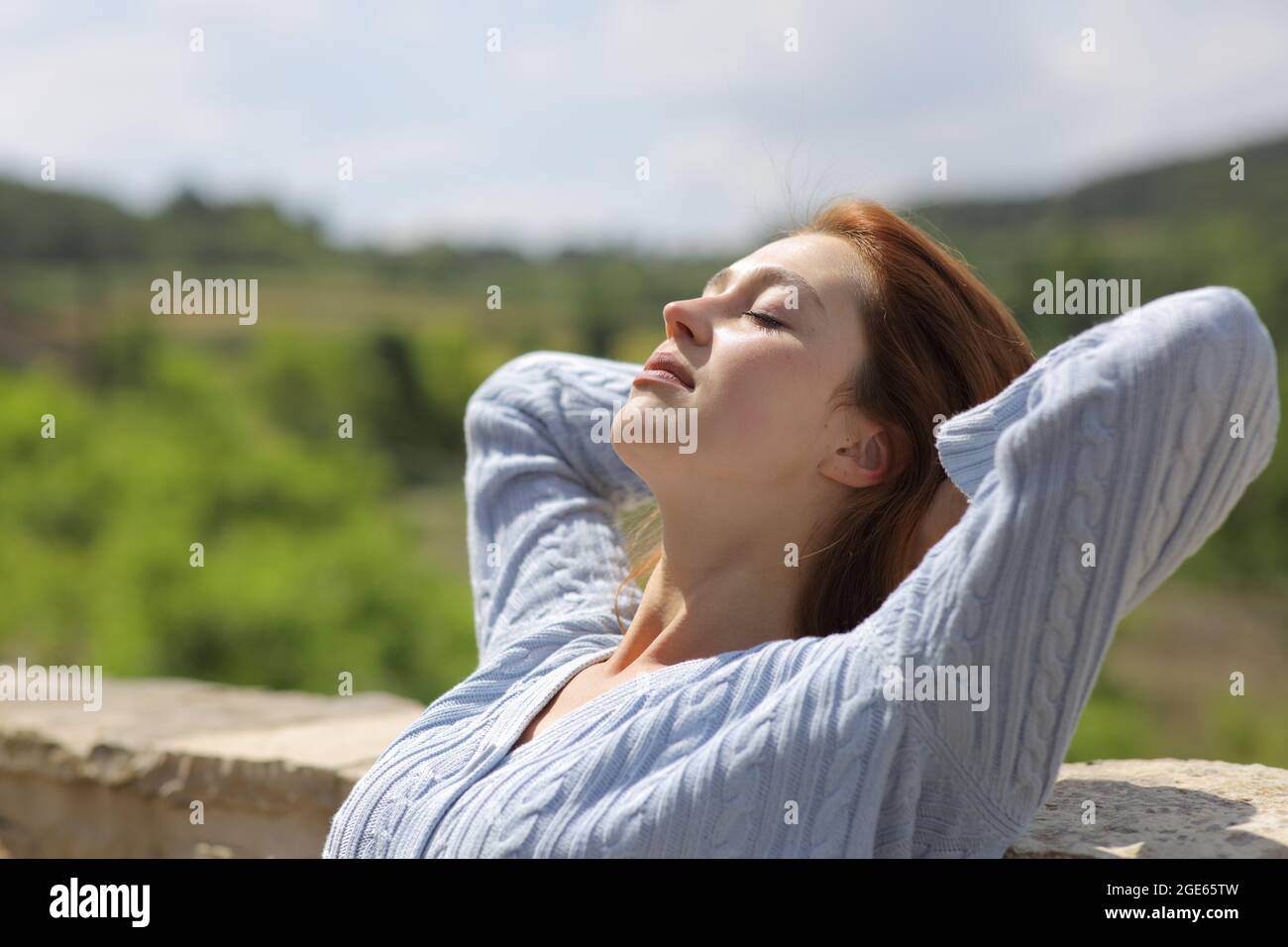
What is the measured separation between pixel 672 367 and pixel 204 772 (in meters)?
1.41

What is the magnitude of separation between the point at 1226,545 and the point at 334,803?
11285 millimetres

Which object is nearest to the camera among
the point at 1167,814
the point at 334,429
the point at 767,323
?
the point at 1167,814

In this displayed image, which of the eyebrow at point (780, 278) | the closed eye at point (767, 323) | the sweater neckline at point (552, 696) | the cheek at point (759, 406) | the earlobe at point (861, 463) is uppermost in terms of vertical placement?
the eyebrow at point (780, 278)

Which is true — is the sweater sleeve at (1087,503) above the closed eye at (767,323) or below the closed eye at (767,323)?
below

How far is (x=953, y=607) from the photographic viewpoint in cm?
125

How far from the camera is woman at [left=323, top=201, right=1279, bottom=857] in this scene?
1.22 metres

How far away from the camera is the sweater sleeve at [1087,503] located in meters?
1.20

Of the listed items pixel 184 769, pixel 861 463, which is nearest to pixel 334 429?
pixel 184 769

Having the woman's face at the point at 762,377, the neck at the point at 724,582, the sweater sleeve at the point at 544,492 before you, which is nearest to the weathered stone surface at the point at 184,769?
the sweater sleeve at the point at 544,492

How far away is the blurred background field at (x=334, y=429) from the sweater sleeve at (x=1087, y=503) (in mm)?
681

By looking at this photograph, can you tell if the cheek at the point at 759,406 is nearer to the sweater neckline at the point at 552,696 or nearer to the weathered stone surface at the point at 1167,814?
the sweater neckline at the point at 552,696

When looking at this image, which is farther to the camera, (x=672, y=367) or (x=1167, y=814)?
(x=672, y=367)

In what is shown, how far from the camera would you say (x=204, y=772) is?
2.51 meters

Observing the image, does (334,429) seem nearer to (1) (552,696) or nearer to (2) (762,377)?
(1) (552,696)
